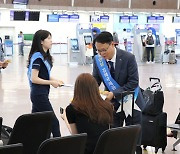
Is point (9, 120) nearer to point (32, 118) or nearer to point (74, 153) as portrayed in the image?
point (32, 118)

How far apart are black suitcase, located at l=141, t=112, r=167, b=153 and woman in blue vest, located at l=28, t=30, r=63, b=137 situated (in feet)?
4.83

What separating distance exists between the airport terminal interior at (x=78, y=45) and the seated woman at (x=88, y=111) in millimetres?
2329

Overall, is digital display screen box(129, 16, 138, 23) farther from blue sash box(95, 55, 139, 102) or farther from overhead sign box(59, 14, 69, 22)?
blue sash box(95, 55, 139, 102)

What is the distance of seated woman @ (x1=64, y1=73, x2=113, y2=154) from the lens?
3572 mm

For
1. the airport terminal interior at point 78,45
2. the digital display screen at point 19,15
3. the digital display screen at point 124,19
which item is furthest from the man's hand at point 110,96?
the digital display screen at point 124,19

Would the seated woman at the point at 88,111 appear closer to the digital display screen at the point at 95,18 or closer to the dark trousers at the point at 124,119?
the dark trousers at the point at 124,119

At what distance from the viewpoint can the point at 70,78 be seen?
13867 millimetres

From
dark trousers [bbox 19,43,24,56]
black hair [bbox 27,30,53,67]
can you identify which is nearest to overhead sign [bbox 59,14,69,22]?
dark trousers [bbox 19,43,24,56]

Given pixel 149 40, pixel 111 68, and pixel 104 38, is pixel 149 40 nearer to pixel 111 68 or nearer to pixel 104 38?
pixel 111 68

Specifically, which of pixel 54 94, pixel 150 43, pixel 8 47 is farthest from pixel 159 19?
pixel 54 94

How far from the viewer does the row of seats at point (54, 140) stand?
2844 mm

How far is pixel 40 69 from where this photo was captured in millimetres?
5008

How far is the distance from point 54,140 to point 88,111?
0.75 m

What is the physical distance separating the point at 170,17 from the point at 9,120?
2559cm
